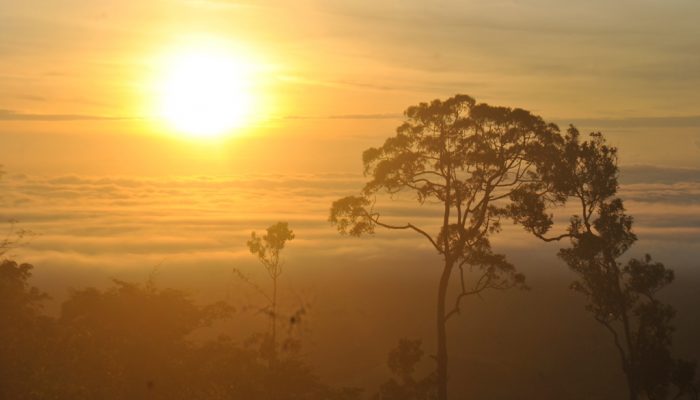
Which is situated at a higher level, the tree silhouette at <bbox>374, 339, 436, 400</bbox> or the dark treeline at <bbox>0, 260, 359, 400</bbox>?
the dark treeline at <bbox>0, 260, 359, 400</bbox>

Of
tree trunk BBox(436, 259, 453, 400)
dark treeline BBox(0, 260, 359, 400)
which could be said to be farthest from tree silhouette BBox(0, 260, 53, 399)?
tree trunk BBox(436, 259, 453, 400)

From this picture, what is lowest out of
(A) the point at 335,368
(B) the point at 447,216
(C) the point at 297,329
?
(A) the point at 335,368

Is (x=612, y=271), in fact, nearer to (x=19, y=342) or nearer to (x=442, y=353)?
(x=442, y=353)

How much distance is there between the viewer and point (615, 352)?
575ft

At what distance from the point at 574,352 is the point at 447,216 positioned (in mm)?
143575

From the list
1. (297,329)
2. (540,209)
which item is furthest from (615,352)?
(540,209)

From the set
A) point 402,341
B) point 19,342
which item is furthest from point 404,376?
point 19,342

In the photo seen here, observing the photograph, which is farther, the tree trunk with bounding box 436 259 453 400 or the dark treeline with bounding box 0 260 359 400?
the tree trunk with bounding box 436 259 453 400

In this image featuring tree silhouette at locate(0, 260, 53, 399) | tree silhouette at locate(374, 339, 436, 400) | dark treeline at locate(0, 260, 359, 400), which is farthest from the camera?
tree silhouette at locate(374, 339, 436, 400)

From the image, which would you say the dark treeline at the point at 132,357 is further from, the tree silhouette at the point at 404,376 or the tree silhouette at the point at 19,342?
the tree silhouette at the point at 404,376

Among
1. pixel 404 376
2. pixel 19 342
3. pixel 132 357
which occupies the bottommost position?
pixel 404 376

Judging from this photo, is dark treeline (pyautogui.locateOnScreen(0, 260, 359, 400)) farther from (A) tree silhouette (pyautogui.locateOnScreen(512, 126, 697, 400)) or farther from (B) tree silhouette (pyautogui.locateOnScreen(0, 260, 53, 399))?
(A) tree silhouette (pyautogui.locateOnScreen(512, 126, 697, 400))

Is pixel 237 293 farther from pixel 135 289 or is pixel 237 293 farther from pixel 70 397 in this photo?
pixel 70 397

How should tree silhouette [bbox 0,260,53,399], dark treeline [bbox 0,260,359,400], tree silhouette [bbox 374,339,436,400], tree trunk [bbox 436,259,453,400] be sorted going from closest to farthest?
tree silhouette [bbox 0,260,53,399]
dark treeline [bbox 0,260,359,400]
tree trunk [bbox 436,259,453,400]
tree silhouette [bbox 374,339,436,400]
